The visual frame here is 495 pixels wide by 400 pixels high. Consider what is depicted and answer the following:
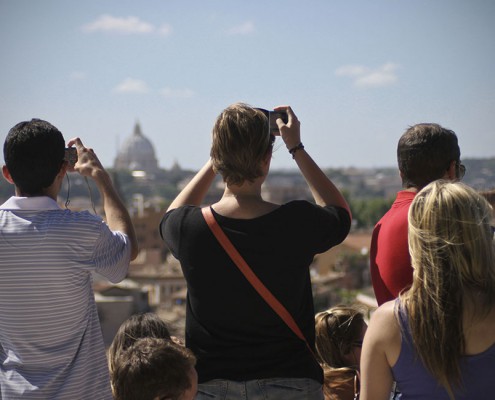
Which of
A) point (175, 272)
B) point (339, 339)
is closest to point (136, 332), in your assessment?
point (339, 339)

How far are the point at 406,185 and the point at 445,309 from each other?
51 cm

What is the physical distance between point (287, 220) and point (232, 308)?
0.21 metres

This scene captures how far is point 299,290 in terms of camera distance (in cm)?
167

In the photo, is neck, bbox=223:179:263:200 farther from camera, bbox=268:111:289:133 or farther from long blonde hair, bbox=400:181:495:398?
long blonde hair, bbox=400:181:495:398

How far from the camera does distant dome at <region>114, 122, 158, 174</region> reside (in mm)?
93488

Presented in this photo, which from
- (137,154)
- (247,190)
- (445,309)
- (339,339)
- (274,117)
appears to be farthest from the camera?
(137,154)

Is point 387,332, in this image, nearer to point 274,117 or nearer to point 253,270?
point 253,270

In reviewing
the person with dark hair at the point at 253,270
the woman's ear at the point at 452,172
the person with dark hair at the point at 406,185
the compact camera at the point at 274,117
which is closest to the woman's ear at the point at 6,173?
the person with dark hair at the point at 253,270

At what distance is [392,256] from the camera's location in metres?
1.74

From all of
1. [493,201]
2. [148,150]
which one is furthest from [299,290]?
[148,150]

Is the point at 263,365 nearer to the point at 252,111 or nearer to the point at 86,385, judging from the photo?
the point at 86,385

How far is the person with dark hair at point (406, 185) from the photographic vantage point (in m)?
1.74

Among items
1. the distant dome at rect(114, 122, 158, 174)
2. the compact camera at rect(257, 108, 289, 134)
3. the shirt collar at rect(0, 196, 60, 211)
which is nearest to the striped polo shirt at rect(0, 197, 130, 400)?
the shirt collar at rect(0, 196, 60, 211)

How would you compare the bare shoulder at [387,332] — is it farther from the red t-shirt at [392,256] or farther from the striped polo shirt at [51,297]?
the striped polo shirt at [51,297]
